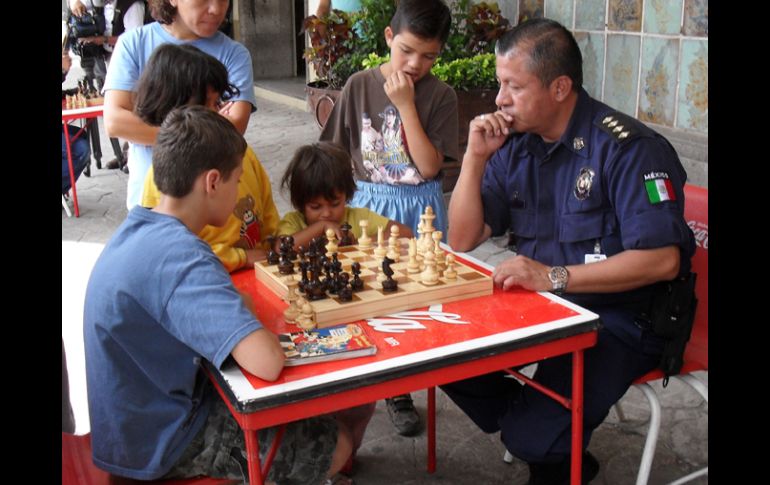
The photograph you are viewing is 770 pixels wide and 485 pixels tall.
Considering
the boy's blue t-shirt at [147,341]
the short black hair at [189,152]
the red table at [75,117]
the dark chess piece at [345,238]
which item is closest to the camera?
the boy's blue t-shirt at [147,341]

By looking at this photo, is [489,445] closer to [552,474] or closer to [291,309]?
[552,474]

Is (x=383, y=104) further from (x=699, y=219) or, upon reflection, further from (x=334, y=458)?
(x=334, y=458)

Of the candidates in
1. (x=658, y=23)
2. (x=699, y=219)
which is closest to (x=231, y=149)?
(x=699, y=219)

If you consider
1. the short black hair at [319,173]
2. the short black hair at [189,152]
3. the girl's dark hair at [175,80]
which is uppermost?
the girl's dark hair at [175,80]

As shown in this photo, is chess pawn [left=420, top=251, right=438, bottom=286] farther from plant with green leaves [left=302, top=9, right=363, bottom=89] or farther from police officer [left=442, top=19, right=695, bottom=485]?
plant with green leaves [left=302, top=9, right=363, bottom=89]

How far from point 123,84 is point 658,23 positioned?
11.6ft

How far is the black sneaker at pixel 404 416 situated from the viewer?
3.21 meters

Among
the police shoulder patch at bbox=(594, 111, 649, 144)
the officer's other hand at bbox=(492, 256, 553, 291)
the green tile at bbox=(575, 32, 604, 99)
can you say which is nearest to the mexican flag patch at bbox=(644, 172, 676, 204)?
the police shoulder patch at bbox=(594, 111, 649, 144)

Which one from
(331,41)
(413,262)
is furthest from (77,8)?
(413,262)

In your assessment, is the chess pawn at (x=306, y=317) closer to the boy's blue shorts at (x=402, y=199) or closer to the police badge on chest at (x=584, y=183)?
the police badge on chest at (x=584, y=183)

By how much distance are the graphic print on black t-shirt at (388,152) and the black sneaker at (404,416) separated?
0.92m

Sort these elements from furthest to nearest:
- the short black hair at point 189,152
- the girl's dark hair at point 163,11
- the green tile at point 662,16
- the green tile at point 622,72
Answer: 1. the green tile at point 622,72
2. the green tile at point 662,16
3. the girl's dark hair at point 163,11
4. the short black hair at point 189,152

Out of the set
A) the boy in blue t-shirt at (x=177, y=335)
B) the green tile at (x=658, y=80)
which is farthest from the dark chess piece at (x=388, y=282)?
the green tile at (x=658, y=80)
